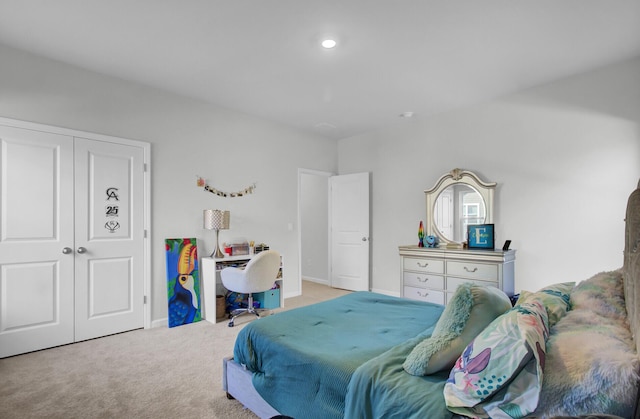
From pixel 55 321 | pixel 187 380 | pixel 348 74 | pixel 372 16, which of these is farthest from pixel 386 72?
pixel 55 321

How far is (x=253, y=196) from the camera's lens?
15.4ft

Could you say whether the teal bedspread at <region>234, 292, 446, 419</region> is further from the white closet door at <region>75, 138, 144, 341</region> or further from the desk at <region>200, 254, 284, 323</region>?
the white closet door at <region>75, 138, 144, 341</region>

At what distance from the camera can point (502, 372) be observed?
1047mm

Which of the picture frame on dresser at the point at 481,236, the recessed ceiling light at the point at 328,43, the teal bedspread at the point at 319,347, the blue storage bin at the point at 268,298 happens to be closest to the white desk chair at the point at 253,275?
the blue storage bin at the point at 268,298

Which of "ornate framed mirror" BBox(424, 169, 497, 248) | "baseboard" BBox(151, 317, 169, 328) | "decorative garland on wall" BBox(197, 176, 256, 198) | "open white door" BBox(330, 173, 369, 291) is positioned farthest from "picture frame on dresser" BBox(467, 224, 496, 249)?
"baseboard" BBox(151, 317, 169, 328)

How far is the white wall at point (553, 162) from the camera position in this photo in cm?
322

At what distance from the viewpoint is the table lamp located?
3971 mm

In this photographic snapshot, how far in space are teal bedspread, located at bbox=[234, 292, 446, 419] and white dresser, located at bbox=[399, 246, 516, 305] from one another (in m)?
1.42

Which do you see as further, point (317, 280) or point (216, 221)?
point (317, 280)

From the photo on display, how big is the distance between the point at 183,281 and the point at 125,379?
1.45 meters

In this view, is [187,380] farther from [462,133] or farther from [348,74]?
[462,133]

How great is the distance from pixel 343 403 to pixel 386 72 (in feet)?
9.67

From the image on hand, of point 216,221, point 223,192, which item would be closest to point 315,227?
point 223,192

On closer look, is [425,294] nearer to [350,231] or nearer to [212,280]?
[350,231]
